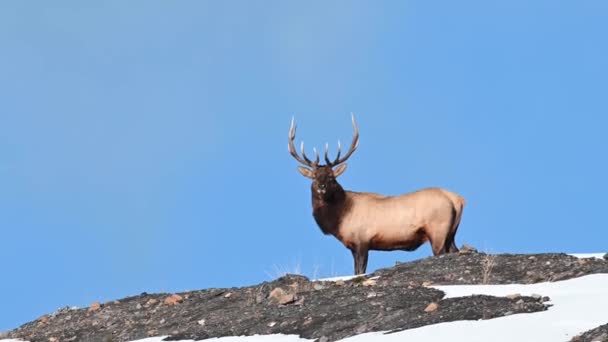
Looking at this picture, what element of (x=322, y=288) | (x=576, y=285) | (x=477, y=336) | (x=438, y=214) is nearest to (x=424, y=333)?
(x=477, y=336)

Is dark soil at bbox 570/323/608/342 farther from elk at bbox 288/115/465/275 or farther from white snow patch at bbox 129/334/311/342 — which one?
elk at bbox 288/115/465/275

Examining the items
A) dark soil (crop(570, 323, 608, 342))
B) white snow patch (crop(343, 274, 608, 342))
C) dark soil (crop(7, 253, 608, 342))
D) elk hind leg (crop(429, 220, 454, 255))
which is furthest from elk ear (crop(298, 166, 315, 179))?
dark soil (crop(570, 323, 608, 342))

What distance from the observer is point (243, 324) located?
14336 millimetres

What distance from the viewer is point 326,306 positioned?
564 inches

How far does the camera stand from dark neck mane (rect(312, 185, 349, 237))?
69.8 ft

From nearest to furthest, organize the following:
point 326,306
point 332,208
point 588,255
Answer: point 326,306
point 588,255
point 332,208

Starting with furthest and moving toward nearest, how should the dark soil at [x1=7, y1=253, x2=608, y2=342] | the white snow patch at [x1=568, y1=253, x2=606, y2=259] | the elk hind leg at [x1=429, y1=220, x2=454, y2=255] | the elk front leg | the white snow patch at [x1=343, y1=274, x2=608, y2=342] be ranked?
the elk hind leg at [x1=429, y1=220, x2=454, y2=255] → the elk front leg → the white snow patch at [x1=568, y1=253, x2=606, y2=259] → the dark soil at [x1=7, y1=253, x2=608, y2=342] → the white snow patch at [x1=343, y1=274, x2=608, y2=342]

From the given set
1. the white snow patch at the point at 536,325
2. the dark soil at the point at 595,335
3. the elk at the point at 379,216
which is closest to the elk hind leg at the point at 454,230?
the elk at the point at 379,216

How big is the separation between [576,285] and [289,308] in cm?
331

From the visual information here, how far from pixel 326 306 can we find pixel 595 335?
14.0 ft

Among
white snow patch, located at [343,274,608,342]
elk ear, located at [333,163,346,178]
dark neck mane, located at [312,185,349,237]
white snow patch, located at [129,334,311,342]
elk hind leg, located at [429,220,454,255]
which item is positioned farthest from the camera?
elk ear, located at [333,163,346,178]

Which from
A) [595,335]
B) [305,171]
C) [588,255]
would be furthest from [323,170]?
[595,335]

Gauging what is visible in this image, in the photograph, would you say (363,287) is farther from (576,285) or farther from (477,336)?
(477,336)

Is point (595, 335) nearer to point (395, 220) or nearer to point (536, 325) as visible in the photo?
point (536, 325)
